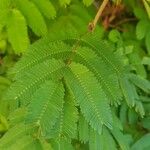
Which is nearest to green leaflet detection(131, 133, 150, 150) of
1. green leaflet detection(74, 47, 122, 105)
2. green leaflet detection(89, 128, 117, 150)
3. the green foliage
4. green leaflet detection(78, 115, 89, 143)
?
the green foliage

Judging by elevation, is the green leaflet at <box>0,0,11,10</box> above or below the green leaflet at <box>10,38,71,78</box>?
above

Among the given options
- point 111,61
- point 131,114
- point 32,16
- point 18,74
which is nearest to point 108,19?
point 131,114

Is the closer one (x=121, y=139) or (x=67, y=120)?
(x=67, y=120)

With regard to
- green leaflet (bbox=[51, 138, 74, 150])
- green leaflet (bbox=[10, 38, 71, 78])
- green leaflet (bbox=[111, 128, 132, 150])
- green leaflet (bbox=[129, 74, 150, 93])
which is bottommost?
green leaflet (bbox=[111, 128, 132, 150])

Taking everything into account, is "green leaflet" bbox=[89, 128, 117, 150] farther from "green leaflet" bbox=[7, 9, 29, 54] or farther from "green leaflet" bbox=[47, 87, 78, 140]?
"green leaflet" bbox=[7, 9, 29, 54]

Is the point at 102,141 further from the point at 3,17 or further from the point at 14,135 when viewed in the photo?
the point at 3,17

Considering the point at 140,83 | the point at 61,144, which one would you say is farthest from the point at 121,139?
the point at 61,144
